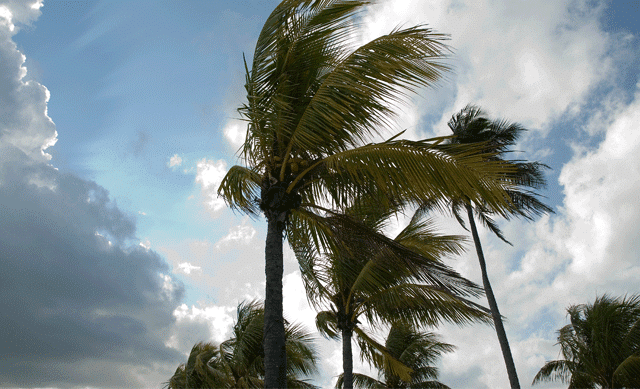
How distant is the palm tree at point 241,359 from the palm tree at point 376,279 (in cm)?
191

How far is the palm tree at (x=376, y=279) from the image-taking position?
6015 mm

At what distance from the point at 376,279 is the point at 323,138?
453cm

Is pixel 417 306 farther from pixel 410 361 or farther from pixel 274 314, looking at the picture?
pixel 410 361

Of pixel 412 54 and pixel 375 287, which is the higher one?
pixel 412 54

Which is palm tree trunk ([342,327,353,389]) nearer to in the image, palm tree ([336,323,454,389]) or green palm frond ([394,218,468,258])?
green palm frond ([394,218,468,258])

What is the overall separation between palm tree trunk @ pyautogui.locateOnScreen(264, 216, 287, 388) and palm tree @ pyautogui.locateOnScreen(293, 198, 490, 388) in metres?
0.85

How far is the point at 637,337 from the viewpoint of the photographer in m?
13.1

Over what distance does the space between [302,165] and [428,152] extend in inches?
69.2

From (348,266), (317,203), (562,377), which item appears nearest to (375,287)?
(348,266)

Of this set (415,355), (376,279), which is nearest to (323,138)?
(376,279)

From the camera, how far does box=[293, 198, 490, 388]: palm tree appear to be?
6015 mm

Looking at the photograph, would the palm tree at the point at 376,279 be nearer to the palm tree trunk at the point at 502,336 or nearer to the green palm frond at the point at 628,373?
the palm tree trunk at the point at 502,336

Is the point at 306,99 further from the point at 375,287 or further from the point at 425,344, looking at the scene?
the point at 425,344

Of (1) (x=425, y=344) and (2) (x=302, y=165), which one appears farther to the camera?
(1) (x=425, y=344)
